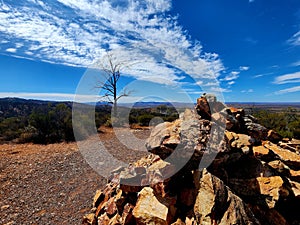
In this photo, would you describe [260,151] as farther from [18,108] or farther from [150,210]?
[18,108]

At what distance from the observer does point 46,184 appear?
7.34m

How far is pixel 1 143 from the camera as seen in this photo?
12.4 metres

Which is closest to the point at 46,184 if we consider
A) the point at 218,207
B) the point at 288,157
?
the point at 218,207

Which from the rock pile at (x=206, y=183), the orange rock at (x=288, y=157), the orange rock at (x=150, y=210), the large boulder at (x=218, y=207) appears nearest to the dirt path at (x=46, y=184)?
the rock pile at (x=206, y=183)

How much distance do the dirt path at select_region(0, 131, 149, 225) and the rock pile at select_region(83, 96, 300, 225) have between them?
1475 mm

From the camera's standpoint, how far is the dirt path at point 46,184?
560 centimetres

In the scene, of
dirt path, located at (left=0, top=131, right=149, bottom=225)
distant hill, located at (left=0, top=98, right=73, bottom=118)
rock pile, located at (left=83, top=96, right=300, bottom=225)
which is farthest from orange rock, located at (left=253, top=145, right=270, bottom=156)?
distant hill, located at (left=0, top=98, right=73, bottom=118)

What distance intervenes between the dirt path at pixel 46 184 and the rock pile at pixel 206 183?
1.47m

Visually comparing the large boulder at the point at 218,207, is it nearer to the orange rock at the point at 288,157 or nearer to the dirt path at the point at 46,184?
the orange rock at the point at 288,157

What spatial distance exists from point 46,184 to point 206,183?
6.30 metres

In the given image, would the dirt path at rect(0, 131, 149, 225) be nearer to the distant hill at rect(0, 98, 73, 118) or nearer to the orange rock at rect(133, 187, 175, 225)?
the orange rock at rect(133, 187, 175, 225)

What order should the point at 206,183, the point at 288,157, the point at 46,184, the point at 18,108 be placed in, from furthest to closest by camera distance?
the point at 18,108 < the point at 46,184 < the point at 288,157 < the point at 206,183

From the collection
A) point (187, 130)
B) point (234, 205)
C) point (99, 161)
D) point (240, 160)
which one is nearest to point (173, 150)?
point (187, 130)

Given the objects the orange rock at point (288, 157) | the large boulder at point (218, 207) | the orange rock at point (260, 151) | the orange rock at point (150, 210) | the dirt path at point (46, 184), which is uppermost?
the orange rock at point (260, 151)
